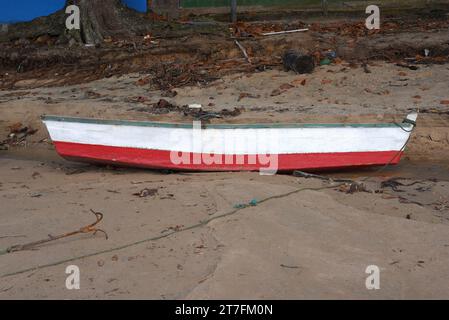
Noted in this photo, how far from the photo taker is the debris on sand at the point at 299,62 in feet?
40.0

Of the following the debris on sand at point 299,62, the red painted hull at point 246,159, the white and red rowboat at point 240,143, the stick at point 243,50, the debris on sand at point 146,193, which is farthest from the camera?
the stick at point 243,50

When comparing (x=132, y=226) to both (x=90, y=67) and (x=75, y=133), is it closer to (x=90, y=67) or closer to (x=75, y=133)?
(x=75, y=133)

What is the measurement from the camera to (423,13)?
15.0m

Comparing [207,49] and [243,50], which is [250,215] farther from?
[207,49]

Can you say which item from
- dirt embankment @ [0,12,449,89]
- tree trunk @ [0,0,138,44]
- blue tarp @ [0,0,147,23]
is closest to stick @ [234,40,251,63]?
dirt embankment @ [0,12,449,89]

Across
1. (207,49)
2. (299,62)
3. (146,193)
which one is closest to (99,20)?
(207,49)

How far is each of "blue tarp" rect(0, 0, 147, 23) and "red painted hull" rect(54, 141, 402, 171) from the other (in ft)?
21.4

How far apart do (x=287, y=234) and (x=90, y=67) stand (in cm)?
802

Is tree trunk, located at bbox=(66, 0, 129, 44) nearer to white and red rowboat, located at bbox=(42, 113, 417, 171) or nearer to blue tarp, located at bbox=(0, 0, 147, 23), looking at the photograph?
blue tarp, located at bbox=(0, 0, 147, 23)

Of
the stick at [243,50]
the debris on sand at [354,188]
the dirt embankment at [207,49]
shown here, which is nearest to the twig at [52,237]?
the debris on sand at [354,188]

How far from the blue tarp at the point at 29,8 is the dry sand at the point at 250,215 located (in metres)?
3.78

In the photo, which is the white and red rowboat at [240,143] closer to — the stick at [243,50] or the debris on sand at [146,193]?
the debris on sand at [146,193]

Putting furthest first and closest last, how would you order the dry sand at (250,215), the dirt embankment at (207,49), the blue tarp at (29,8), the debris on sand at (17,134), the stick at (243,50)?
the blue tarp at (29,8) → the stick at (243,50) → the dirt embankment at (207,49) → the debris on sand at (17,134) → the dry sand at (250,215)

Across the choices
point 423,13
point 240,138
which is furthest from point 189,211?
point 423,13
